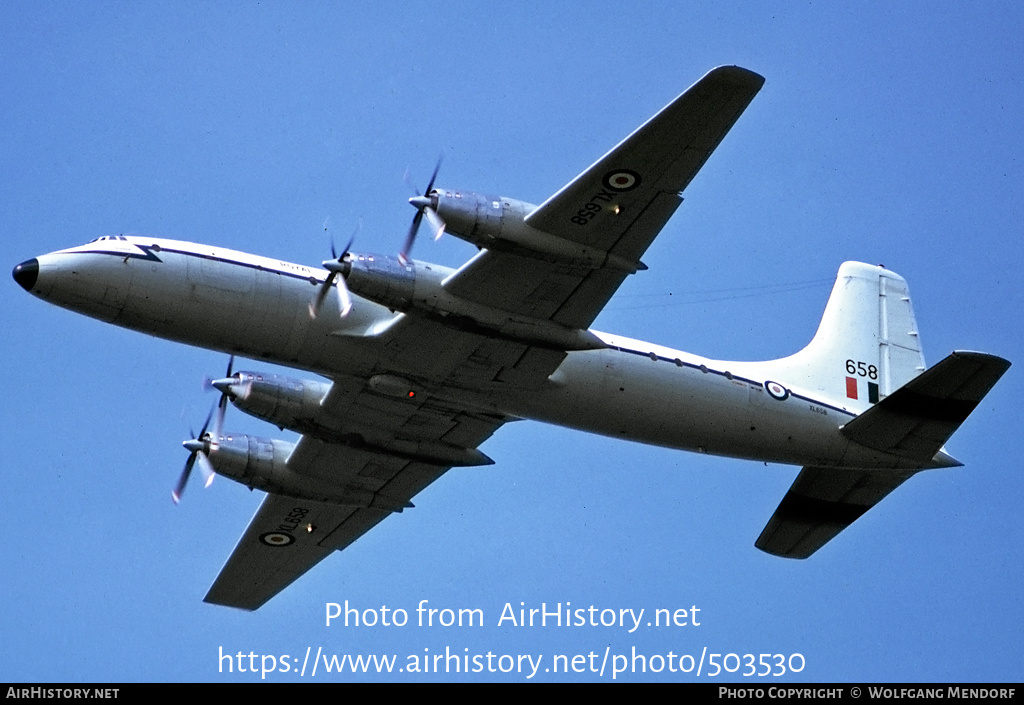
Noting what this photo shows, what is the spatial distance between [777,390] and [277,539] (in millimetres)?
14005

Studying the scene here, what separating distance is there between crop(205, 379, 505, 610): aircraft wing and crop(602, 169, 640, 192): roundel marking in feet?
24.1

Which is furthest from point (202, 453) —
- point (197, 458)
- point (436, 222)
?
point (436, 222)

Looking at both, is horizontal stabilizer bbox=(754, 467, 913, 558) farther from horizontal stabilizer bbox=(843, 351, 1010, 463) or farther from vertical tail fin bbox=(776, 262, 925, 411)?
vertical tail fin bbox=(776, 262, 925, 411)

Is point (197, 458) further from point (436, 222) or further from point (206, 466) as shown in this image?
point (436, 222)

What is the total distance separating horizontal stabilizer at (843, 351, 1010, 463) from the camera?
3008cm

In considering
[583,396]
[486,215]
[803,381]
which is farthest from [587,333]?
[803,381]

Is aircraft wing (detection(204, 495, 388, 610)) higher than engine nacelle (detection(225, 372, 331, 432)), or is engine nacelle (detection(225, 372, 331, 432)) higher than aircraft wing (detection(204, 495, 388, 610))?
engine nacelle (detection(225, 372, 331, 432))

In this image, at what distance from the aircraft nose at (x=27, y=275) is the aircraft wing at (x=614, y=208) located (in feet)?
28.9

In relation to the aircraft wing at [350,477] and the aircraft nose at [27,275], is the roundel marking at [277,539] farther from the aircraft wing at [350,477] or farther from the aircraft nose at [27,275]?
the aircraft nose at [27,275]

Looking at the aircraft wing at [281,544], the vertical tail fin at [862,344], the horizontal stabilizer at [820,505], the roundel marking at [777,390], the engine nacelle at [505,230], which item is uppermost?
the vertical tail fin at [862,344]

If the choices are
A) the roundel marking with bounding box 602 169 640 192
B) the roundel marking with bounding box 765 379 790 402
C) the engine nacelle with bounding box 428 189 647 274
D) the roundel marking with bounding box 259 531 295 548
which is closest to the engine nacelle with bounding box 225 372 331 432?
the roundel marking with bounding box 259 531 295 548

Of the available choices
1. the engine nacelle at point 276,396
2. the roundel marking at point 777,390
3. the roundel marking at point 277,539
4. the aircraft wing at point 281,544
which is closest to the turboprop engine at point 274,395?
the engine nacelle at point 276,396

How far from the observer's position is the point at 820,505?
3469cm

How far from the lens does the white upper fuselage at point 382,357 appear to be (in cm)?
2931
